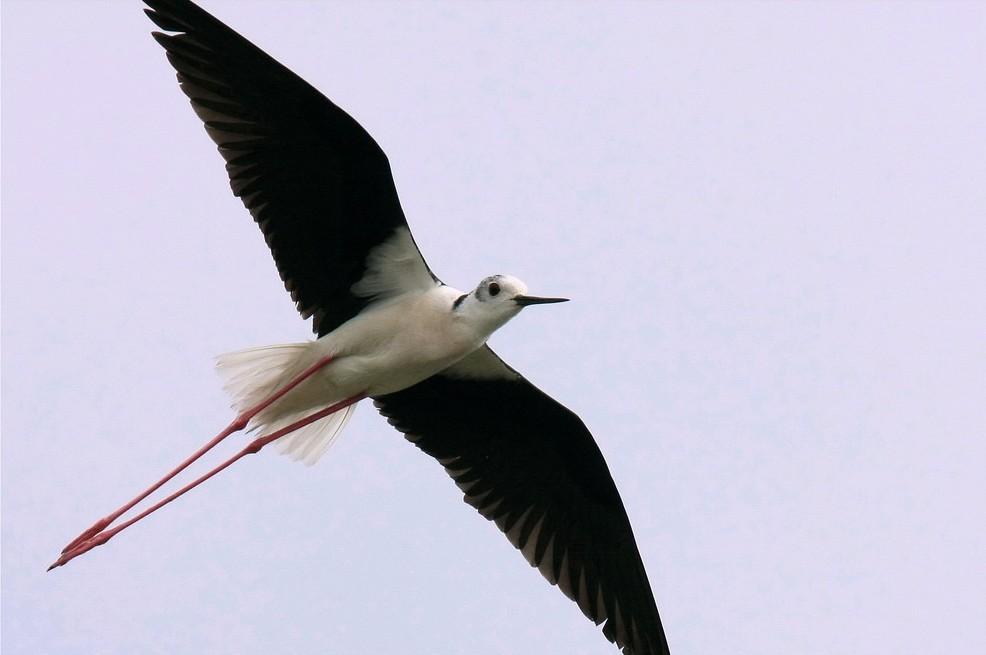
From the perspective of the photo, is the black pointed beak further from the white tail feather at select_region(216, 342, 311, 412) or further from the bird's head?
the white tail feather at select_region(216, 342, 311, 412)

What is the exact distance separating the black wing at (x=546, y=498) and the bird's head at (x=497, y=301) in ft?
3.82

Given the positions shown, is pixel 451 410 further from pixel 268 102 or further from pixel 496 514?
pixel 268 102

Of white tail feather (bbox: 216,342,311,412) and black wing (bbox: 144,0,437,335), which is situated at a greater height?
black wing (bbox: 144,0,437,335)

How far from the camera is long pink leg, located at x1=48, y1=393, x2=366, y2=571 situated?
9.60 metres

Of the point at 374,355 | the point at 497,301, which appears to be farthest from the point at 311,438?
the point at 497,301

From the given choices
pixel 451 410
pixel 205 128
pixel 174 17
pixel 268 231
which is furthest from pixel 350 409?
pixel 174 17

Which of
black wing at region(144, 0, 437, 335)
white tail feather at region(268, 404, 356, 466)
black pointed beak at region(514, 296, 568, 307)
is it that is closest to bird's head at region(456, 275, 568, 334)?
black pointed beak at region(514, 296, 568, 307)

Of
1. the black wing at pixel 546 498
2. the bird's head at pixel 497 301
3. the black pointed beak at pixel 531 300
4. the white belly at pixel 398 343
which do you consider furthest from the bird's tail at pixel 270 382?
the black pointed beak at pixel 531 300

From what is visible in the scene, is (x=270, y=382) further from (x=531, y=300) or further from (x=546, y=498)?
(x=546, y=498)

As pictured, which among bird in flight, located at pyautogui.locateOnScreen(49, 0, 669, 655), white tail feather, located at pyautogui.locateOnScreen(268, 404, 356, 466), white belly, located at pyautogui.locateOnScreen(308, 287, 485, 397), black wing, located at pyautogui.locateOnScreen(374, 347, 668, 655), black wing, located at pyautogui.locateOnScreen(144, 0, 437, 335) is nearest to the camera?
A: black wing, located at pyautogui.locateOnScreen(144, 0, 437, 335)

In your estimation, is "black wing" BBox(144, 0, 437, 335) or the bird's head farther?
the bird's head

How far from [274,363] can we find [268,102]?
1.60 meters

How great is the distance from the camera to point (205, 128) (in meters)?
9.16

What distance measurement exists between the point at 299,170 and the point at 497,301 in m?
1.39
